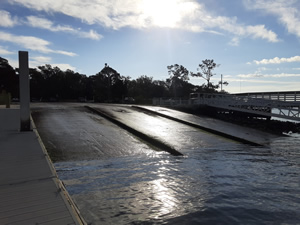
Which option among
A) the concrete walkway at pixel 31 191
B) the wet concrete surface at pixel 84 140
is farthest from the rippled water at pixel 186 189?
the wet concrete surface at pixel 84 140

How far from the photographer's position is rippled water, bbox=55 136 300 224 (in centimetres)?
507

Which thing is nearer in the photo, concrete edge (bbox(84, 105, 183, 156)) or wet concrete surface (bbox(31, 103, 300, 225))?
wet concrete surface (bbox(31, 103, 300, 225))

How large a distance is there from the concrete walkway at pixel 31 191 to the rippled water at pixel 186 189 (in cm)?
70

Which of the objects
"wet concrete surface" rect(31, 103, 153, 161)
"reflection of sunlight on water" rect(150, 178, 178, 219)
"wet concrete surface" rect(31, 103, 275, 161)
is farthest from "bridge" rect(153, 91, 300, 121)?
"reflection of sunlight on water" rect(150, 178, 178, 219)

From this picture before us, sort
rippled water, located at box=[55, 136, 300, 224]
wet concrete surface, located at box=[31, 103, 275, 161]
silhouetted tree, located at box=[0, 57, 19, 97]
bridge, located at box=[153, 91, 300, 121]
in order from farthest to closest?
1. silhouetted tree, located at box=[0, 57, 19, 97]
2. bridge, located at box=[153, 91, 300, 121]
3. wet concrete surface, located at box=[31, 103, 275, 161]
4. rippled water, located at box=[55, 136, 300, 224]

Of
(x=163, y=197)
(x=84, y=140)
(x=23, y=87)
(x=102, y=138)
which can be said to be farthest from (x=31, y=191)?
(x=23, y=87)

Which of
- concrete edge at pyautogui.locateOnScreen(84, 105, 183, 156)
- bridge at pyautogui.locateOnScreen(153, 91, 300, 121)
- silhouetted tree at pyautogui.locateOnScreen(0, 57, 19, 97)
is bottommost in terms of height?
concrete edge at pyautogui.locateOnScreen(84, 105, 183, 156)

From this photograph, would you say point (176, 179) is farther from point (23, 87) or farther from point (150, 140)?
point (23, 87)

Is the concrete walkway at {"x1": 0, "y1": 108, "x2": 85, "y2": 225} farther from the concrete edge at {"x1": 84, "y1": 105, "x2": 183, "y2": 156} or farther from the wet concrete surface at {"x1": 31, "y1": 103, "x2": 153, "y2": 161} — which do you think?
the concrete edge at {"x1": 84, "y1": 105, "x2": 183, "y2": 156}

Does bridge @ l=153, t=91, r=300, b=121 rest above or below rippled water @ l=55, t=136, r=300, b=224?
above

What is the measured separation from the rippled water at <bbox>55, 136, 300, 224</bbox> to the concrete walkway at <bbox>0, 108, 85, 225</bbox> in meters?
0.70

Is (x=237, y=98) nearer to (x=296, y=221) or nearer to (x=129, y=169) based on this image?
(x=129, y=169)

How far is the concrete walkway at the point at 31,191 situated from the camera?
3.98 metres

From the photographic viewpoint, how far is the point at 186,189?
6.43 m
